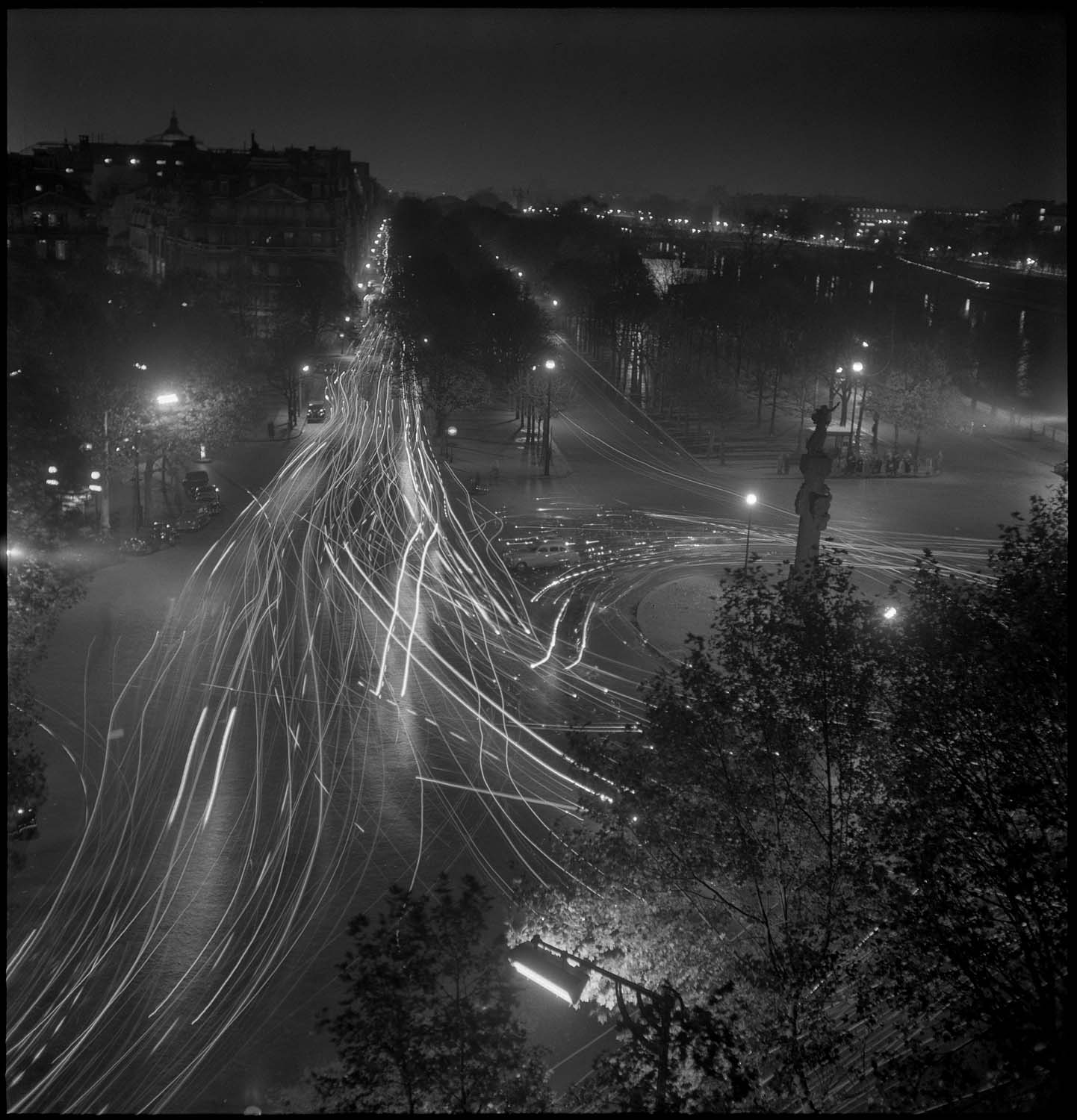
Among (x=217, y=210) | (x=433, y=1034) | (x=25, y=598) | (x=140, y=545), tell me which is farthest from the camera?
(x=217, y=210)

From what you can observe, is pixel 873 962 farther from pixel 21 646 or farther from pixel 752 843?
pixel 21 646

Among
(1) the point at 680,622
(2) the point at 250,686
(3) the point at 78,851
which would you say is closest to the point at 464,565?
(1) the point at 680,622

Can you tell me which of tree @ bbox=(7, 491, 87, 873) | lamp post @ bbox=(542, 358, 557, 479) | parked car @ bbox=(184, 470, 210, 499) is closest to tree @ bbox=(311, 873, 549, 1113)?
tree @ bbox=(7, 491, 87, 873)

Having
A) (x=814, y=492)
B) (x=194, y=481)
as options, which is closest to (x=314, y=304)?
(x=194, y=481)

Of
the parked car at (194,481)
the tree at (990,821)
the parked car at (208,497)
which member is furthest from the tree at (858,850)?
the parked car at (194,481)

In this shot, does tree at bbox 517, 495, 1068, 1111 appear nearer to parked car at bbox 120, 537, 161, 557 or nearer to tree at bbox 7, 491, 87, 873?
tree at bbox 7, 491, 87, 873

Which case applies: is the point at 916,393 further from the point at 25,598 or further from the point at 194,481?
the point at 25,598
